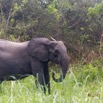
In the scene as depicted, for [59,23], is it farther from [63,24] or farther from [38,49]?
[38,49]

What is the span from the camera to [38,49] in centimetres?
711

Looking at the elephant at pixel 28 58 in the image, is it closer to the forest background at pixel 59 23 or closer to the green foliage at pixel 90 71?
the green foliage at pixel 90 71

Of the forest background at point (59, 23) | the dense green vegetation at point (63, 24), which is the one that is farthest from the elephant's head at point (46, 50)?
the forest background at point (59, 23)

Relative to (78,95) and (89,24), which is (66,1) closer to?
(89,24)

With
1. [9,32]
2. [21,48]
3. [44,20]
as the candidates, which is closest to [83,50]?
[44,20]

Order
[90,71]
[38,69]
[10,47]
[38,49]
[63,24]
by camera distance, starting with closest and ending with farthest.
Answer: [38,69]
[38,49]
[10,47]
[90,71]
[63,24]

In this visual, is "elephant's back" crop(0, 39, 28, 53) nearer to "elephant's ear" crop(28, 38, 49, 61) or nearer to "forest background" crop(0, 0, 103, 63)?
"elephant's ear" crop(28, 38, 49, 61)

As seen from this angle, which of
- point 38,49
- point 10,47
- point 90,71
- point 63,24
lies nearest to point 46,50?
point 38,49

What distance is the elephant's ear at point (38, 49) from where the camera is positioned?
23.1 ft

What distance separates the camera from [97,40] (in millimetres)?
11117

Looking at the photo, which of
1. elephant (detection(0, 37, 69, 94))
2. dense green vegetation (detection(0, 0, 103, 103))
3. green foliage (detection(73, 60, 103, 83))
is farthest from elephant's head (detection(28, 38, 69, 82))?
dense green vegetation (detection(0, 0, 103, 103))

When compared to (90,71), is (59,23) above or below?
above

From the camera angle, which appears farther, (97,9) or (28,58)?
(97,9)

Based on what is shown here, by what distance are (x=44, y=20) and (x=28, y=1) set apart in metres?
0.65
